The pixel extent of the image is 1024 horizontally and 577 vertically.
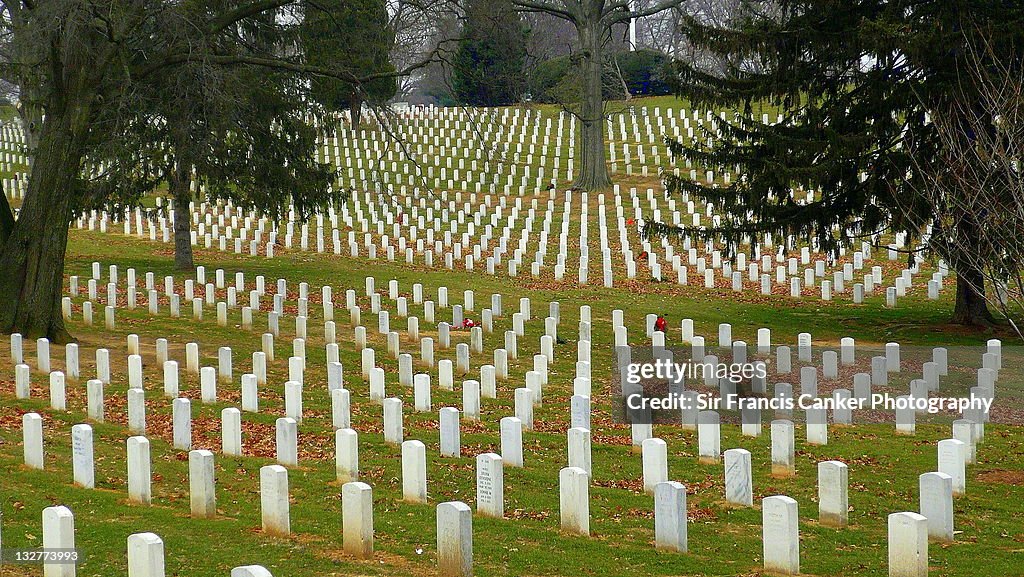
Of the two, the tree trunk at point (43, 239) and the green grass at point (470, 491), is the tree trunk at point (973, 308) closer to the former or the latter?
the green grass at point (470, 491)

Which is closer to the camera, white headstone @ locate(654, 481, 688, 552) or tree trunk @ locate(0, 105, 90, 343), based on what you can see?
white headstone @ locate(654, 481, 688, 552)

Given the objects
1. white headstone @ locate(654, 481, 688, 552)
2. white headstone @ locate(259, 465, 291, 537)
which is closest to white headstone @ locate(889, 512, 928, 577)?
white headstone @ locate(654, 481, 688, 552)

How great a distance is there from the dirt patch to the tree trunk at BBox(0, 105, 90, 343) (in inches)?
466

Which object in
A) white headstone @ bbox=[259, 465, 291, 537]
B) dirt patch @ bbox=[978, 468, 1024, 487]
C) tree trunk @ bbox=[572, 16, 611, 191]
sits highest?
tree trunk @ bbox=[572, 16, 611, 191]

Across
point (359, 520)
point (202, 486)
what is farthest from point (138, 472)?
point (359, 520)

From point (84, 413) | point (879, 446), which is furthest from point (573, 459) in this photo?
point (84, 413)

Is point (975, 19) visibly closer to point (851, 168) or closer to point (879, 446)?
point (851, 168)

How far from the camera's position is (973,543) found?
26.7ft

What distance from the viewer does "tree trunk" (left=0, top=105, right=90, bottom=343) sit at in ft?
52.0

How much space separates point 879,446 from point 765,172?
26.2 feet

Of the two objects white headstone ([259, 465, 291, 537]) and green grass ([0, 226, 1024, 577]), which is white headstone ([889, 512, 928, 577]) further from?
white headstone ([259, 465, 291, 537])

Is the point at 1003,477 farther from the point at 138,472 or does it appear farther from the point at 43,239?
the point at 43,239

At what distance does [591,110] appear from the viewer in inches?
1503

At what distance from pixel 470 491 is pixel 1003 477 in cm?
470
